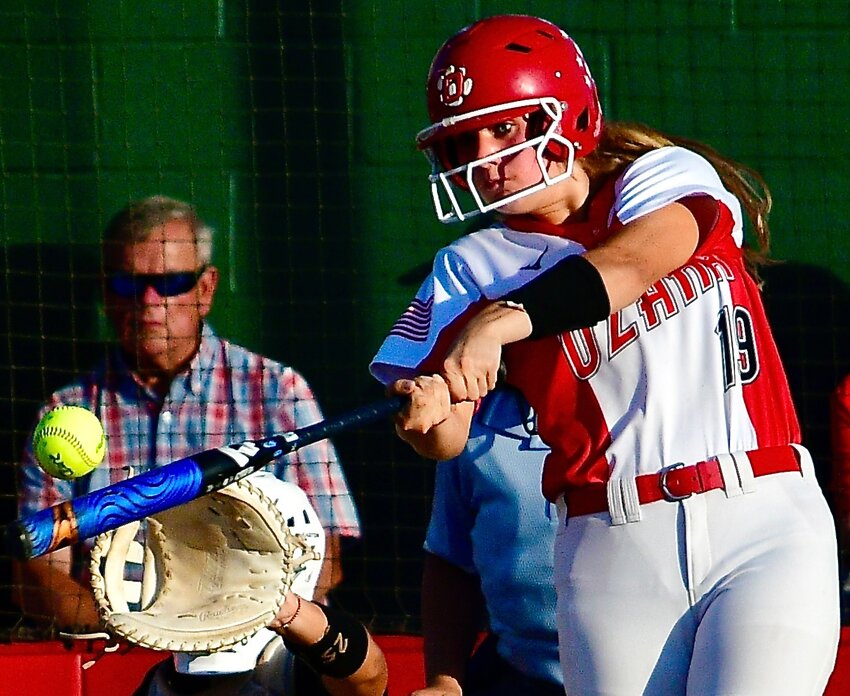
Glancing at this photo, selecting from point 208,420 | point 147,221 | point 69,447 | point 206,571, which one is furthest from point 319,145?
point 206,571

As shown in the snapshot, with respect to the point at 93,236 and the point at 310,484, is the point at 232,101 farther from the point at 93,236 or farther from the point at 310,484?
the point at 310,484

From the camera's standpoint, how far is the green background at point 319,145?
4.95 metres

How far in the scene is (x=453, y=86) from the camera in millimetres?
2498

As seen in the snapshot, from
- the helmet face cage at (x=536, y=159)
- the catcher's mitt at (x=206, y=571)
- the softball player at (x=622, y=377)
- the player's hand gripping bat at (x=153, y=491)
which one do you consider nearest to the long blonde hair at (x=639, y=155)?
the softball player at (x=622, y=377)

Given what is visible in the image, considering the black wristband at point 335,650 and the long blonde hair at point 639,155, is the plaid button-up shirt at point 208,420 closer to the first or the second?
the black wristband at point 335,650

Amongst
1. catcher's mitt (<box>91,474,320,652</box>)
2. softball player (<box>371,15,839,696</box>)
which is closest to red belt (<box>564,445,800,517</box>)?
softball player (<box>371,15,839,696</box>)

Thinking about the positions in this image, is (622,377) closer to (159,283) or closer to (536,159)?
(536,159)

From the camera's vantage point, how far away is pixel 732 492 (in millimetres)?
2260

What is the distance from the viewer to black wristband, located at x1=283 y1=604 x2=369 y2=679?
2.80 m

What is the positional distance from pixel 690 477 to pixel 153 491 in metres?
0.76

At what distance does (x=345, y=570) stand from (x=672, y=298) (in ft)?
8.66

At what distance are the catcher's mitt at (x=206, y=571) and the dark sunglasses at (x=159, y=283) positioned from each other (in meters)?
1.81

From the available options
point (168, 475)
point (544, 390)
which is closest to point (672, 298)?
point (544, 390)

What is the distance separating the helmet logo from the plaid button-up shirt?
6.87 ft
